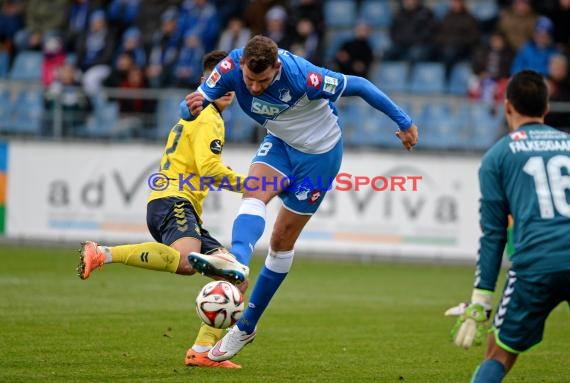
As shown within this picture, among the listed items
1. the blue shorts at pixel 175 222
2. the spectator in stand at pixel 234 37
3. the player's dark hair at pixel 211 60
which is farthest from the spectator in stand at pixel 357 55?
the blue shorts at pixel 175 222

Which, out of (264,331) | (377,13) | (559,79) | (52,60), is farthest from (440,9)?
(264,331)

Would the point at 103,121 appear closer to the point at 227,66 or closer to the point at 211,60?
the point at 211,60

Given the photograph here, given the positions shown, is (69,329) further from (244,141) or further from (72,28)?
(72,28)

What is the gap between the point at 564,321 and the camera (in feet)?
39.1

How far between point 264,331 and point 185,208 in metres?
1.97

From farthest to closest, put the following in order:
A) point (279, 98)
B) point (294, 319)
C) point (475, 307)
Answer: point (294, 319) → point (279, 98) → point (475, 307)

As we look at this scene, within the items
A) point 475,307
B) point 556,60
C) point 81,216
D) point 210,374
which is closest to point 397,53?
point 556,60

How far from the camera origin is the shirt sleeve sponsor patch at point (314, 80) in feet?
26.7

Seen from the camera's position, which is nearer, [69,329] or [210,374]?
[210,374]

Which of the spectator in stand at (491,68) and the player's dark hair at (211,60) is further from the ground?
the player's dark hair at (211,60)

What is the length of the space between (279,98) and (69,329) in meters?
3.39

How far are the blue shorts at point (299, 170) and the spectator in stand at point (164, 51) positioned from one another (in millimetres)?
12140

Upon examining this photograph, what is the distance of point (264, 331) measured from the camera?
10523 mm

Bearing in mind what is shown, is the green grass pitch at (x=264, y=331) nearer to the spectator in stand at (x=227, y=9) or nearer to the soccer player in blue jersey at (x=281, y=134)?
the soccer player in blue jersey at (x=281, y=134)
